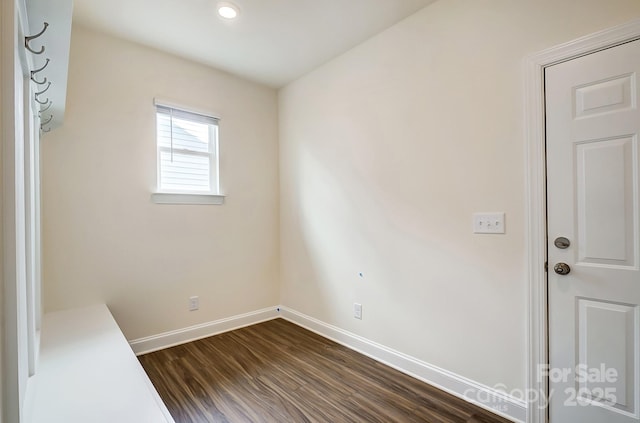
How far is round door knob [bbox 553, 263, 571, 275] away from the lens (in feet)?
5.13

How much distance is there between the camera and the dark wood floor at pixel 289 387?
1.79 meters

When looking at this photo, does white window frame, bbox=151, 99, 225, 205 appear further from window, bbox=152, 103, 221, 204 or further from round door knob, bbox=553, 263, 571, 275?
round door knob, bbox=553, 263, 571, 275

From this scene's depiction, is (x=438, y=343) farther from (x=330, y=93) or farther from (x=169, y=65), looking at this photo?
(x=169, y=65)

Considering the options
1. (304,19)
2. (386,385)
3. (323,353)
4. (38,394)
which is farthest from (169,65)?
→ (386,385)

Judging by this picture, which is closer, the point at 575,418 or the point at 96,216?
the point at 575,418

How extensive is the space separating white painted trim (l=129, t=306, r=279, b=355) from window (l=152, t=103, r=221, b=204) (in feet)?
4.06

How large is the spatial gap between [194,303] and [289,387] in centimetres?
134

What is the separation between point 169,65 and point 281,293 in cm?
268

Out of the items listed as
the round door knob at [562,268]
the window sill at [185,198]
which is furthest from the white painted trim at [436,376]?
the window sill at [185,198]

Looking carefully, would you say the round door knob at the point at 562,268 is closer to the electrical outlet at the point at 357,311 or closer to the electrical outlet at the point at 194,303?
the electrical outlet at the point at 357,311

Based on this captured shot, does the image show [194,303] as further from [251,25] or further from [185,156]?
[251,25]

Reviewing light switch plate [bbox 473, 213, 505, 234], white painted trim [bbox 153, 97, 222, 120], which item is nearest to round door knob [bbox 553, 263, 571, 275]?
light switch plate [bbox 473, 213, 505, 234]

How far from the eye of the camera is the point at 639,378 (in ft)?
4.51

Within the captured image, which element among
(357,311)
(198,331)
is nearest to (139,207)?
(198,331)
